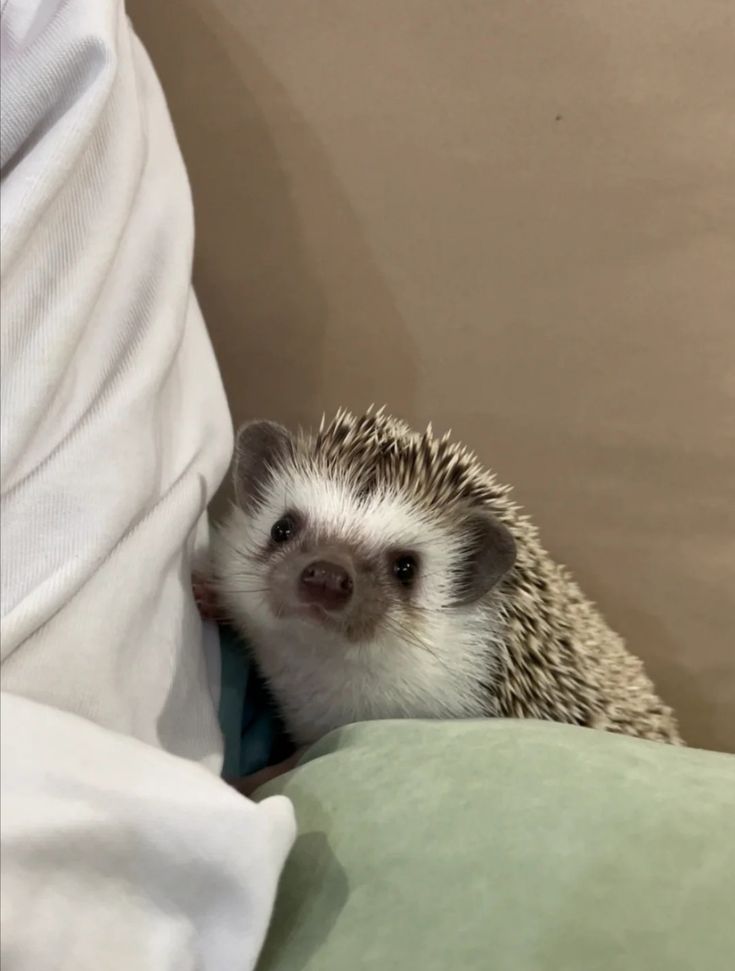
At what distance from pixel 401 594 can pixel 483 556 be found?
0.36 ft

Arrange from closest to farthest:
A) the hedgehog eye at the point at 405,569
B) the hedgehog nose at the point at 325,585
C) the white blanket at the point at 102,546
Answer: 1. the white blanket at the point at 102,546
2. the hedgehog nose at the point at 325,585
3. the hedgehog eye at the point at 405,569

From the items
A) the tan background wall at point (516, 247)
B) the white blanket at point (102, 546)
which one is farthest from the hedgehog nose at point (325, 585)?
the tan background wall at point (516, 247)

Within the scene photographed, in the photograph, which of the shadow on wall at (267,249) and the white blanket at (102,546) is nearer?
the white blanket at (102,546)

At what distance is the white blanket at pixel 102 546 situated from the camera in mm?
571

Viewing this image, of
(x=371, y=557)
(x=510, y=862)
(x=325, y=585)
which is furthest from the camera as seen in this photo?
(x=371, y=557)

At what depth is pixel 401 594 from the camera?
106 centimetres

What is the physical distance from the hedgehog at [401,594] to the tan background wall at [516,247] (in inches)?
4.7

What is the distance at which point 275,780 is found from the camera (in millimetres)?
825

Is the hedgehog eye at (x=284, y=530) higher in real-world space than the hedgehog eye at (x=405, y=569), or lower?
lower

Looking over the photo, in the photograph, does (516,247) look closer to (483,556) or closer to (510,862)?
(483,556)

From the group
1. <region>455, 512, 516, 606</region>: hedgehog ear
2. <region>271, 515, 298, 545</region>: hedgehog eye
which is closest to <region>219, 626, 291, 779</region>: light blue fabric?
<region>271, 515, 298, 545</region>: hedgehog eye

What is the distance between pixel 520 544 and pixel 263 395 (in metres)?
0.43

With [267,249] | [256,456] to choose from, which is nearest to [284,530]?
[256,456]

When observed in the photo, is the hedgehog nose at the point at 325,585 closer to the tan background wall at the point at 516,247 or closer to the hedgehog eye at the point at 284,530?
the hedgehog eye at the point at 284,530
